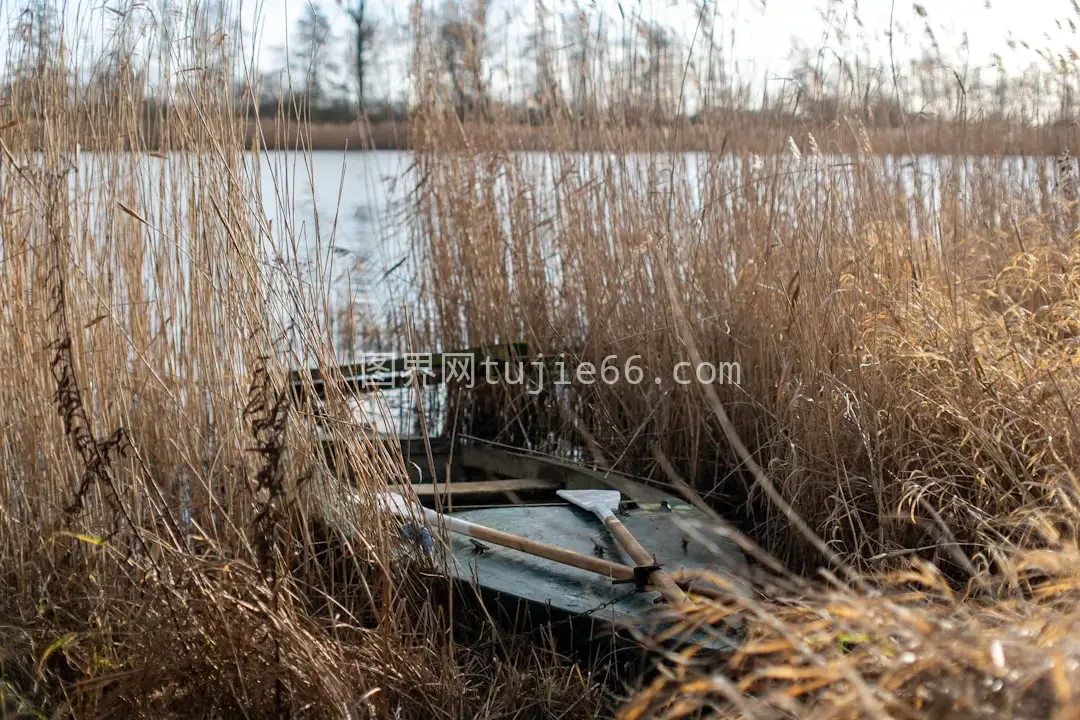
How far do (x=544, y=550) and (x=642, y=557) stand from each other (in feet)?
0.75

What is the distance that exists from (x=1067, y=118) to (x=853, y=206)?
2.21 m

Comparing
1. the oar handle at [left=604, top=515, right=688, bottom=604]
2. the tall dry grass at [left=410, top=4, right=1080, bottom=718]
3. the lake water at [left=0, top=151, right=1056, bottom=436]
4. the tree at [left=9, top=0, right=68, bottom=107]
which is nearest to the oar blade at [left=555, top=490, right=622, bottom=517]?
the oar handle at [left=604, top=515, right=688, bottom=604]

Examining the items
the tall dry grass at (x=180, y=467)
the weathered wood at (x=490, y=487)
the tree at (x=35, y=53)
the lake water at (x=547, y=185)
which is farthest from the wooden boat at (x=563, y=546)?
the tree at (x=35, y=53)

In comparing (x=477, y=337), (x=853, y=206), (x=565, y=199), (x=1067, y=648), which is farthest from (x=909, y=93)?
(x=1067, y=648)

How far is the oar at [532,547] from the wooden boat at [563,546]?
0.04m

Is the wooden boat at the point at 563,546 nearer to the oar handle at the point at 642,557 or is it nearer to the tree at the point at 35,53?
the oar handle at the point at 642,557

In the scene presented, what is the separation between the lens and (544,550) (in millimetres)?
2277

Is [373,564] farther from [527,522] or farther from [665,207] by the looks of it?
[665,207]

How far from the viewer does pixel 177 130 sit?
2.38m

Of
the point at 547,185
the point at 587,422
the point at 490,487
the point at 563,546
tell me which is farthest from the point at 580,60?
the point at 563,546

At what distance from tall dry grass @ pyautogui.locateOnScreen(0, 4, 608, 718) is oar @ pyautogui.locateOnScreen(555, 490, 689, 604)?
259mm

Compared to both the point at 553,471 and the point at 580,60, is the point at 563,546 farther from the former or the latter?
the point at 580,60

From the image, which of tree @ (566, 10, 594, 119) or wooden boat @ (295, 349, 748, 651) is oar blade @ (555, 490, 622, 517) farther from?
tree @ (566, 10, 594, 119)

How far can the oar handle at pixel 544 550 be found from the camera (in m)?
2.19
